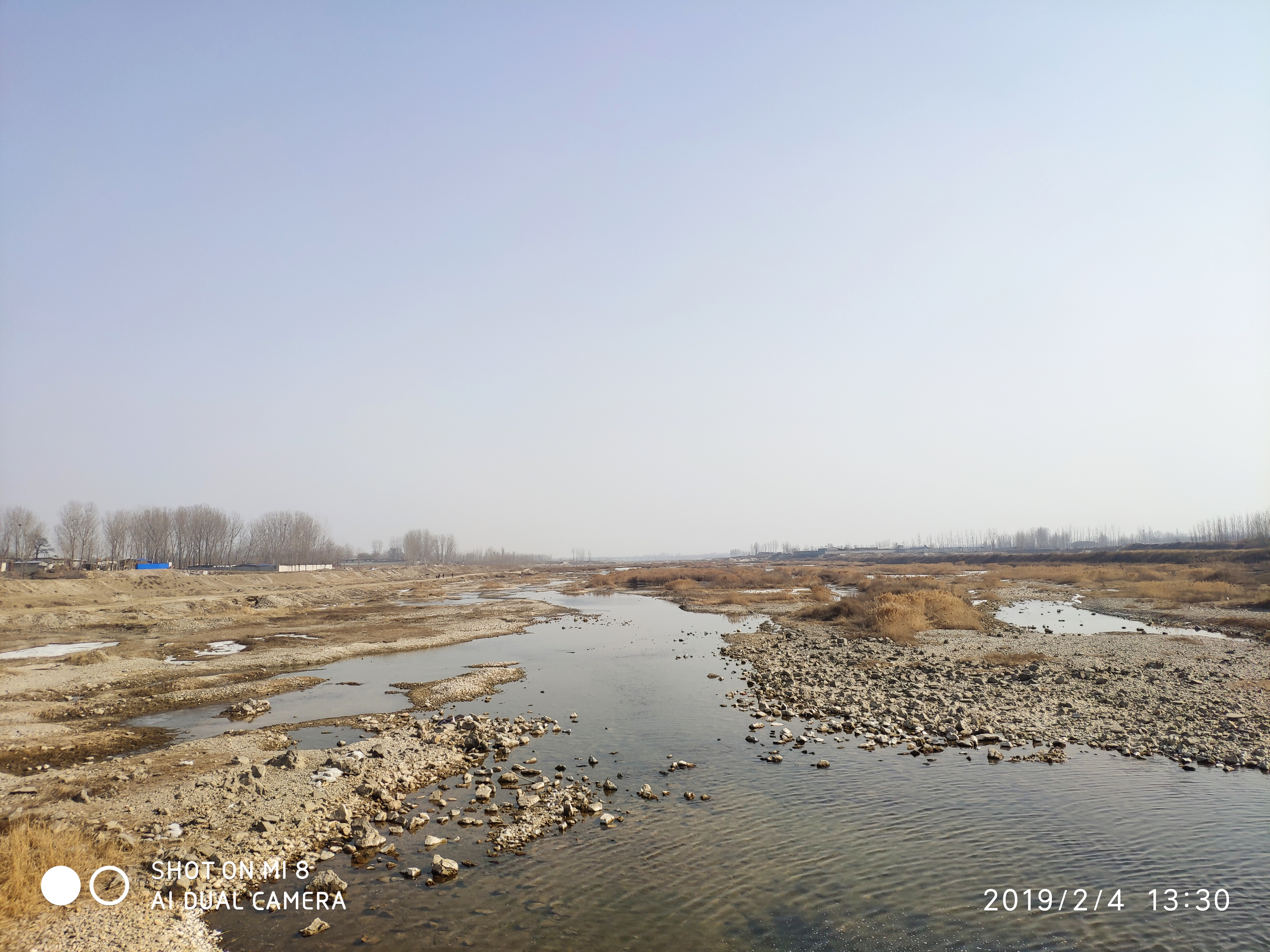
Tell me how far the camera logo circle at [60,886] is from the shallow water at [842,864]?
6.59ft

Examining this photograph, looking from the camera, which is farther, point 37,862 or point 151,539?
point 151,539

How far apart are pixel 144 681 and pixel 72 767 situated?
1238 centimetres

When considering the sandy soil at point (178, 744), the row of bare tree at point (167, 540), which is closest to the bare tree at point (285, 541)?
the row of bare tree at point (167, 540)

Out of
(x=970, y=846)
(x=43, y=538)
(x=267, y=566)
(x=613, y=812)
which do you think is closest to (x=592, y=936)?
(x=613, y=812)

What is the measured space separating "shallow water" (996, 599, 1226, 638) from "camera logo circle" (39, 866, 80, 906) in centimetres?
4271

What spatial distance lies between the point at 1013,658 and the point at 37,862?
31.4 metres

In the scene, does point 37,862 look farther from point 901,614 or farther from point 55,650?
point 901,614

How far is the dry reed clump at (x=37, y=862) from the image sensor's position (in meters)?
8.23

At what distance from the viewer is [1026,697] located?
68.4ft

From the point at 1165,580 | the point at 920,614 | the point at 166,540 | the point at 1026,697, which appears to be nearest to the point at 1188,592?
the point at 1165,580

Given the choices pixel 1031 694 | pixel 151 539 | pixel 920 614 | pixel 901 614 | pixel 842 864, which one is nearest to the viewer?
pixel 842 864

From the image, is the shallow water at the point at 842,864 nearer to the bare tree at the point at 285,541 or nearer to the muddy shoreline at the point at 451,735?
the muddy shoreline at the point at 451,735

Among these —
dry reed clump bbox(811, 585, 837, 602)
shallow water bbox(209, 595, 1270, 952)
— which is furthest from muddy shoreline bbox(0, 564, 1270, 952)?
dry reed clump bbox(811, 585, 837, 602)

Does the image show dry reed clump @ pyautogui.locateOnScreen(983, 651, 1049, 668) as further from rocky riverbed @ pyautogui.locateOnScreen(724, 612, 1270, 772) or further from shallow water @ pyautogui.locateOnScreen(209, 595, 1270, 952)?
shallow water @ pyautogui.locateOnScreen(209, 595, 1270, 952)
